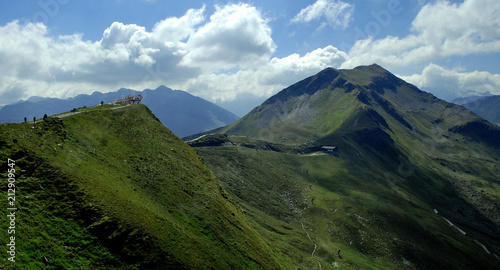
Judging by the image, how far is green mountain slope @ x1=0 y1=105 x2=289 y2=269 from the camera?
112ft

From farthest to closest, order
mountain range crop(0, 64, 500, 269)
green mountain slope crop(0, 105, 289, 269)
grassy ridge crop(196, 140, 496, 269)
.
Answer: grassy ridge crop(196, 140, 496, 269) < mountain range crop(0, 64, 500, 269) < green mountain slope crop(0, 105, 289, 269)

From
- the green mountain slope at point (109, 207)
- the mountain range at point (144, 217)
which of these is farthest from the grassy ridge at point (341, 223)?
the green mountain slope at point (109, 207)

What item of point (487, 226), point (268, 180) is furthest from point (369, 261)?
point (487, 226)

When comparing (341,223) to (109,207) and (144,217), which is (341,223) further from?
(109,207)

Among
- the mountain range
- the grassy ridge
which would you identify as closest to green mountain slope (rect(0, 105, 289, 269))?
the mountain range

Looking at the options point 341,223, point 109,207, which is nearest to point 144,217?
point 109,207

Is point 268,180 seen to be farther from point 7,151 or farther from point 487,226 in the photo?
point 487,226

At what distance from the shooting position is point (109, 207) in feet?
135

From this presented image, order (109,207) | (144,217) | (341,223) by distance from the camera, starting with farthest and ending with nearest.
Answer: (341,223), (144,217), (109,207)

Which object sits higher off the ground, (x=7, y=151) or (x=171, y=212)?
(x=7, y=151)

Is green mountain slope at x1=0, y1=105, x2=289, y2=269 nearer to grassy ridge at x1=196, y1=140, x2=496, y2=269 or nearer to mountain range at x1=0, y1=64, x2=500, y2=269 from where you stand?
mountain range at x1=0, y1=64, x2=500, y2=269

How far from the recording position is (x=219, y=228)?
57.3 m

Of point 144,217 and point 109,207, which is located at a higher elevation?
point 109,207

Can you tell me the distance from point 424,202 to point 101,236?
223m
